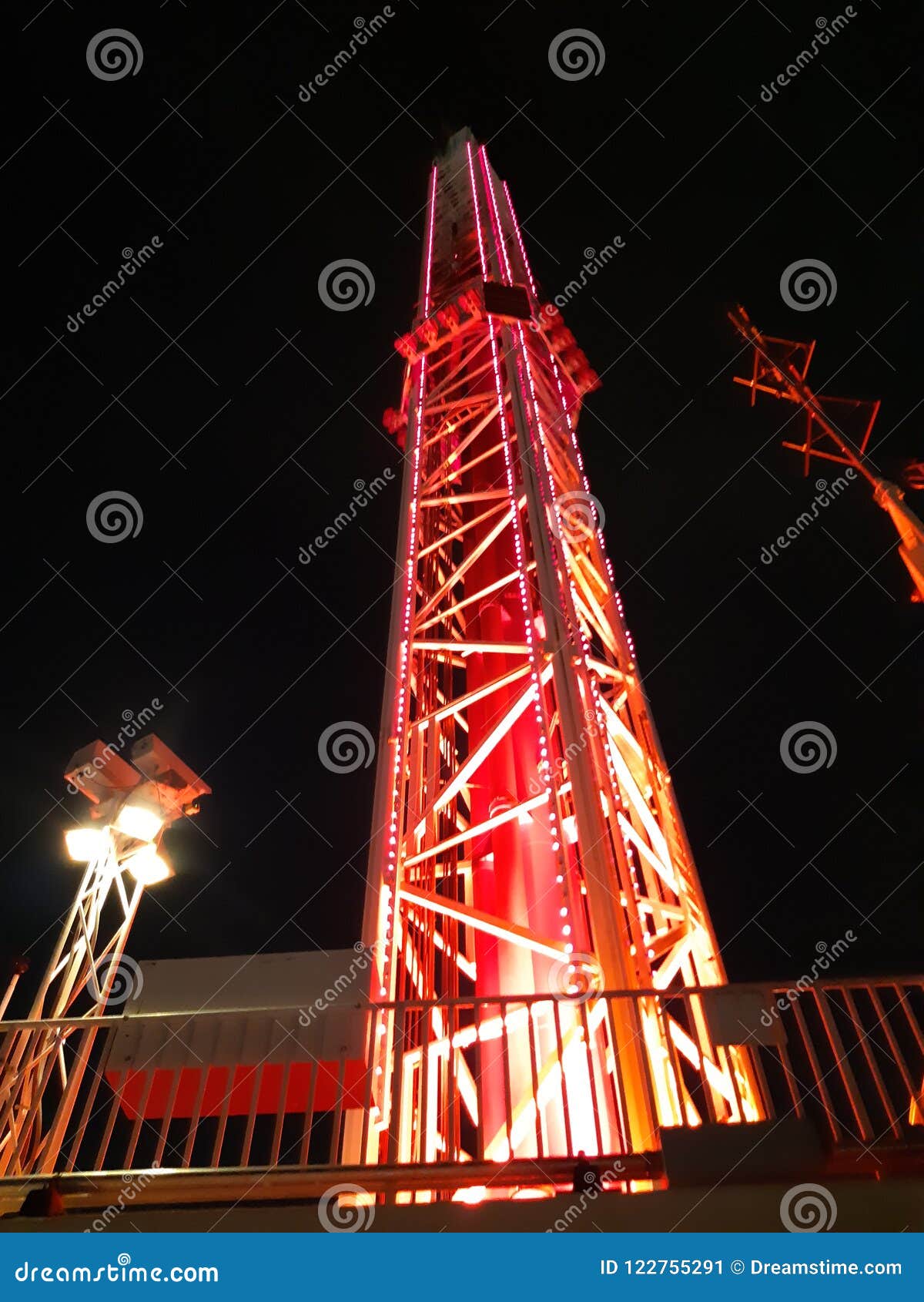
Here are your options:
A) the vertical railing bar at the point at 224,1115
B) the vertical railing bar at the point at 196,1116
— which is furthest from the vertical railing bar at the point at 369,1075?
the vertical railing bar at the point at 196,1116

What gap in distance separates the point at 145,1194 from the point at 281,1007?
106cm

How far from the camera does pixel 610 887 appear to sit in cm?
530

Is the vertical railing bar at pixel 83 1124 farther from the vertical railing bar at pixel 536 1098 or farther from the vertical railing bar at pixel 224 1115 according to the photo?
the vertical railing bar at pixel 536 1098

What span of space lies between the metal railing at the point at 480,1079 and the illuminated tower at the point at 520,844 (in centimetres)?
3

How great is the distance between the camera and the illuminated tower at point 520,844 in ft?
15.5

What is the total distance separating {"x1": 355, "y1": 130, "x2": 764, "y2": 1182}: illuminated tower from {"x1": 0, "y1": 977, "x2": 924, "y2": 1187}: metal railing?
0.11 feet

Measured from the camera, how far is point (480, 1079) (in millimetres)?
4062

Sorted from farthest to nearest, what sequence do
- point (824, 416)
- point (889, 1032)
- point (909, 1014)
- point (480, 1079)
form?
point (824, 416)
point (909, 1014)
point (889, 1032)
point (480, 1079)

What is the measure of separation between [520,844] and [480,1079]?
3.00m

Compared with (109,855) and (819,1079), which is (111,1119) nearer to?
(819,1079)

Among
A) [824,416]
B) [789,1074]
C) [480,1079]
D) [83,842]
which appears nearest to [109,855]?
[83,842]
